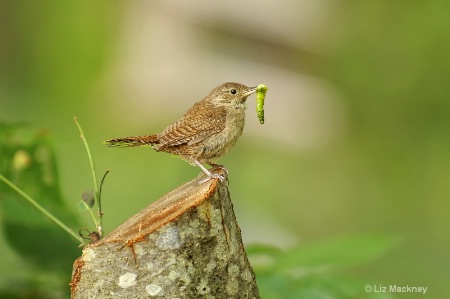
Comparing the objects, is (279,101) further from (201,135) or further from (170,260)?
(170,260)

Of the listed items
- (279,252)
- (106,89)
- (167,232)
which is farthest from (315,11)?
(167,232)

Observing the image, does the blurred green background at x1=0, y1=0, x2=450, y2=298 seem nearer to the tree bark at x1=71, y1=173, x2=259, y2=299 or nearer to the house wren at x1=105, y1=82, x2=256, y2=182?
the house wren at x1=105, y1=82, x2=256, y2=182

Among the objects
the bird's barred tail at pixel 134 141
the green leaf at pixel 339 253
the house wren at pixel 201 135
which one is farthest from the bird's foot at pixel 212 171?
the green leaf at pixel 339 253

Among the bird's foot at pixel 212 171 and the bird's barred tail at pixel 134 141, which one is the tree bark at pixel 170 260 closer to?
the bird's foot at pixel 212 171

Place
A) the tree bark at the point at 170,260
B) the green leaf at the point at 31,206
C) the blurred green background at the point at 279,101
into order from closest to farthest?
1. the tree bark at the point at 170,260
2. the green leaf at the point at 31,206
3. the blurred green background at the point at 279,101

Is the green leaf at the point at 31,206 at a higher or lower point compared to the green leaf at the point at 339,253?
higher

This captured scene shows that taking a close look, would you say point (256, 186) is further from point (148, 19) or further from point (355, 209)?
point (148, 19)
